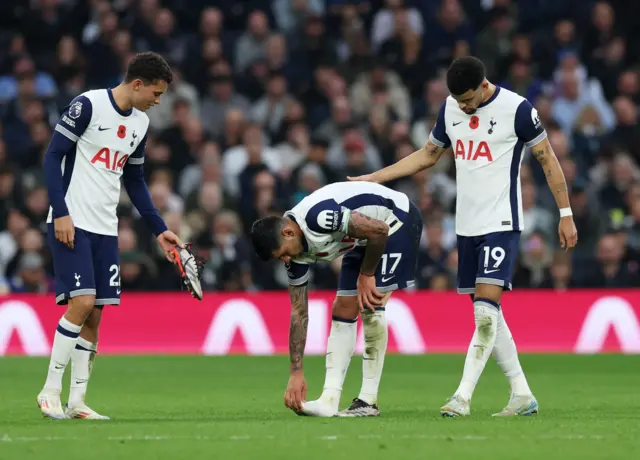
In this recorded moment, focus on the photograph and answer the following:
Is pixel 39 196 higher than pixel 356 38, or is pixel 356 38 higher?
pixel 356 38

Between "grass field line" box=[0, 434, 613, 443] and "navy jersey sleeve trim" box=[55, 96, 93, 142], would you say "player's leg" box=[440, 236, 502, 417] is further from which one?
"navy jersey sleeve trim" box=[55, 96, 93, 142]

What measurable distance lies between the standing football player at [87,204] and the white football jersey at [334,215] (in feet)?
3.96

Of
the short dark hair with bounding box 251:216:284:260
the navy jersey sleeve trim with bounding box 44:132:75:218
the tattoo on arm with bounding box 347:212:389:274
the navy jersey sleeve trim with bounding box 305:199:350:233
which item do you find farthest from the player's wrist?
the navy jersey sleeve trim with bounding box 44:132:75:218

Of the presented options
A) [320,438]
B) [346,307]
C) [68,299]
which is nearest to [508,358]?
[346,307]

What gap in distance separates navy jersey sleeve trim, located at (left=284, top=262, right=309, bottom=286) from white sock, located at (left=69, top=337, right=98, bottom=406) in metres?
1.55

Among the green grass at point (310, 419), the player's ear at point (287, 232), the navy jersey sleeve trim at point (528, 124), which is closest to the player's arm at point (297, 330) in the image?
the green grass at point (310, 419)

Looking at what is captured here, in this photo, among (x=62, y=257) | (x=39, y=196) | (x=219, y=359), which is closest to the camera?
(x=62, y=257)

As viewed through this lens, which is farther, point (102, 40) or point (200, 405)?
point (102, 40)

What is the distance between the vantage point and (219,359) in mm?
15969

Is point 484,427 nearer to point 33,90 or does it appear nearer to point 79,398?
point 79,398

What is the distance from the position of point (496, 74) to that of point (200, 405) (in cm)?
1108

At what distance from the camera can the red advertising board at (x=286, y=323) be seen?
650 inches

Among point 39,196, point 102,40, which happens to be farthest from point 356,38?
point 39,196

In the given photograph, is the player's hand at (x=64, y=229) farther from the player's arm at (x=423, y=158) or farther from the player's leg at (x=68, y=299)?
the player's arm at (x=423, y=158)
